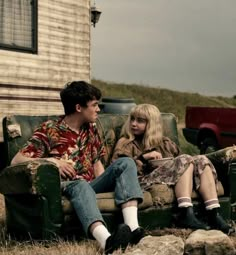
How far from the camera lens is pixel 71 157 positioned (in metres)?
4.84

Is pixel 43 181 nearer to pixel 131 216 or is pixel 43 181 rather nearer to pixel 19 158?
pixel 19 158

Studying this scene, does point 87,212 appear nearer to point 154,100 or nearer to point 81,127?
point 81,127

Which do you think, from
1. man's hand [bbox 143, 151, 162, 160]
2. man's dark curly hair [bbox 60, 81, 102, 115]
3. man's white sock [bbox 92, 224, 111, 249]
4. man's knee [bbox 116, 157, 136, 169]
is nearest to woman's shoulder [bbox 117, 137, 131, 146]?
man's hand [bbox 143, 151, 162, 160]

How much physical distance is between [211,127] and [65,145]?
816cm

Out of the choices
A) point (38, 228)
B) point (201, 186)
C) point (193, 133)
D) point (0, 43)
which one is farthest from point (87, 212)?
Answer: point (193, 133)

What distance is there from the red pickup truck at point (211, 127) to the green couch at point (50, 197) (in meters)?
6.80

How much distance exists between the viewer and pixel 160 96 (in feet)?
125

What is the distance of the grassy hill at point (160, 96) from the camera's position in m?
35.9

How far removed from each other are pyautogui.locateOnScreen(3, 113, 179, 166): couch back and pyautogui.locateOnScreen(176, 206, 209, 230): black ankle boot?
985 millimetres

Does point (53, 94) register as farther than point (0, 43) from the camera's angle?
Yes

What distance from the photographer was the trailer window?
32.0 ft

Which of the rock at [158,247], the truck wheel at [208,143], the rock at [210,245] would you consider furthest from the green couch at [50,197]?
the truck wheel at [208,143]

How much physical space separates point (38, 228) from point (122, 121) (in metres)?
1.65

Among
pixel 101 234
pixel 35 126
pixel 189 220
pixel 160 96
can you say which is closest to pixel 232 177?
pixel 189 220
